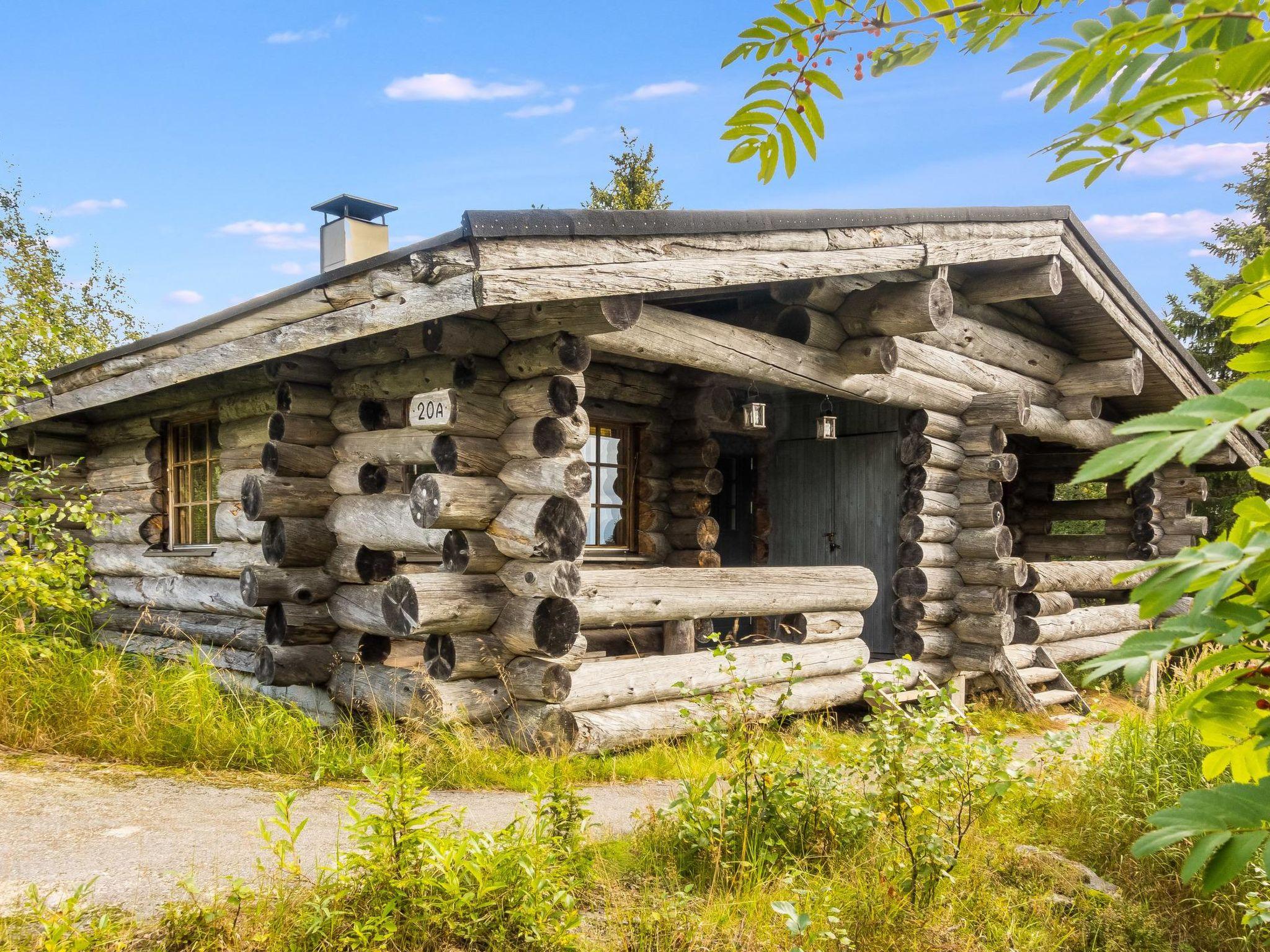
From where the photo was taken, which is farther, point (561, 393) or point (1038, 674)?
point (1038, 674)

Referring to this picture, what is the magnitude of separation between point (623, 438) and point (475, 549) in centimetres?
364

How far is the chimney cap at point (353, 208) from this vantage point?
10047 millimetres

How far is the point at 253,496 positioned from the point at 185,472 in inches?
123

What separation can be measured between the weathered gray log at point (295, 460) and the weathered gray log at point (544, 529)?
6.94 ft

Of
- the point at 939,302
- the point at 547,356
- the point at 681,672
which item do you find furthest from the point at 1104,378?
the point at 547,356

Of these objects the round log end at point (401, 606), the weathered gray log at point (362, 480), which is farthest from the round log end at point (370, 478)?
the round log end at point (401, 606)

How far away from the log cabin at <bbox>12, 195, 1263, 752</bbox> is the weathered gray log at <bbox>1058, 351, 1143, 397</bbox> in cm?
3

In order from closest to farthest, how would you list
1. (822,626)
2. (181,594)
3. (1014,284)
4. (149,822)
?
(149,822)
(822,626)
(1014,284)
(181,594)

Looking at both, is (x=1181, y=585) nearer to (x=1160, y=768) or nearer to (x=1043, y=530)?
(x=1160, y=768)

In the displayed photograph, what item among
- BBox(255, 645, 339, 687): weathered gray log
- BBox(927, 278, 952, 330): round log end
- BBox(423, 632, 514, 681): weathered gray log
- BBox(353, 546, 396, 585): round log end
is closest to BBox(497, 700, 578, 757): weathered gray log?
BBox(423, 632, 514, 681): weathered gray log

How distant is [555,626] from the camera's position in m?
5.75

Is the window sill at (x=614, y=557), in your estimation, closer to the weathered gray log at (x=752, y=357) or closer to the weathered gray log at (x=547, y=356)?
the weathered gray log at (x=752, y=357)

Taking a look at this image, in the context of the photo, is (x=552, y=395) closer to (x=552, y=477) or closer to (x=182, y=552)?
(x=552, y=477)

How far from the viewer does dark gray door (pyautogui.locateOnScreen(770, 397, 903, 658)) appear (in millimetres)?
9016
